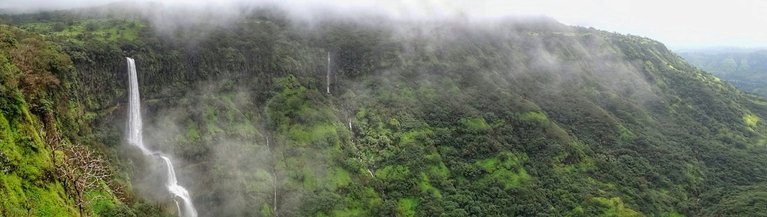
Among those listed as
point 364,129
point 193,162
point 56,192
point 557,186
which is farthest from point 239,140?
point 557,186

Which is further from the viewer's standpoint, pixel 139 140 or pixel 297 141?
pixel 297 141

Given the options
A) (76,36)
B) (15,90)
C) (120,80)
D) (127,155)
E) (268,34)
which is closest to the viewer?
(15,90)

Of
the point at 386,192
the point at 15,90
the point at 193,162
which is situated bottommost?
the point at 386,192

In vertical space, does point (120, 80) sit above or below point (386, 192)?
above

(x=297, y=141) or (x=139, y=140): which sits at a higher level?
(x=139, y=140)

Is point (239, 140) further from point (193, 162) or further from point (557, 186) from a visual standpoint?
point (557, 186)

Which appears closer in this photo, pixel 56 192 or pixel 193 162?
pixel 56 192

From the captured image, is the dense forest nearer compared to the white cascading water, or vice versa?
the dense forest

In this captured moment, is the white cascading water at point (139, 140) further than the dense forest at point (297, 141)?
Yes
